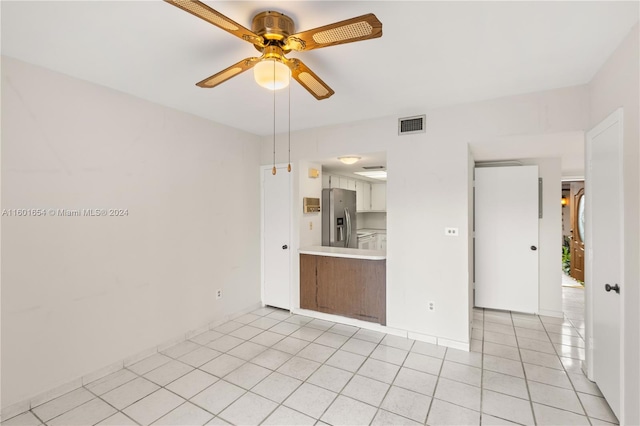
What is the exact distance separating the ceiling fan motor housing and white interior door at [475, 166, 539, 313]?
3.65 meters

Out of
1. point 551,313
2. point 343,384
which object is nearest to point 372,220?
point 551,313

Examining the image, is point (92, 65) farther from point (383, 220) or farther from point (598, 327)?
point (383, 220)

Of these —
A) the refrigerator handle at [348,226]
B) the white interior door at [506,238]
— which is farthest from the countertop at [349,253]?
the white interior door at [506,238]

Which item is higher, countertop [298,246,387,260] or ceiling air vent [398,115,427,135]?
ceiling air vent [398,115,427,135]

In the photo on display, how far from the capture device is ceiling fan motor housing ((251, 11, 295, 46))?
65.4 inches

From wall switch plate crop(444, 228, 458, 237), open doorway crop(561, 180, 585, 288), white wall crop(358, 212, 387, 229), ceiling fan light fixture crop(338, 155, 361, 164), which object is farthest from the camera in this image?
white wall crop(358, 212, 387, 229)

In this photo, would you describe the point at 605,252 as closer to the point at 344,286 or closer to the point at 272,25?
the point at 344,286

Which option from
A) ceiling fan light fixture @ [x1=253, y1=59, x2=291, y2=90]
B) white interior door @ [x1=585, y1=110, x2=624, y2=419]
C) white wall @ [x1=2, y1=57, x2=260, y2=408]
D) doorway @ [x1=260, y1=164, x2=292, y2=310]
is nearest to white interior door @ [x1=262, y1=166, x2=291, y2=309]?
doorway @ [x1=260, y1=164, x2=292, y2=310]

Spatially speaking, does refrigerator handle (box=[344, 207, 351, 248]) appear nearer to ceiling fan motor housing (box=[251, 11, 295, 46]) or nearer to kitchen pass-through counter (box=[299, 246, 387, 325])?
kitchen pass-through counter (box=[299, 246, 387, 325])

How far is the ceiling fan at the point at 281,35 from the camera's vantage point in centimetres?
134

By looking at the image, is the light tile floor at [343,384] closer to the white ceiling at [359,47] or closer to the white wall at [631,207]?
the white wall at [631,207]

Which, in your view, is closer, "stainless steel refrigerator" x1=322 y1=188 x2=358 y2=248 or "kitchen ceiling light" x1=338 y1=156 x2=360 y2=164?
"kitchen ceiling light" x1=338 y1=156 x2=360 y2=164

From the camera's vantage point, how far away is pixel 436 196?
330 cm

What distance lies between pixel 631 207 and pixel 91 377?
14.0ft
